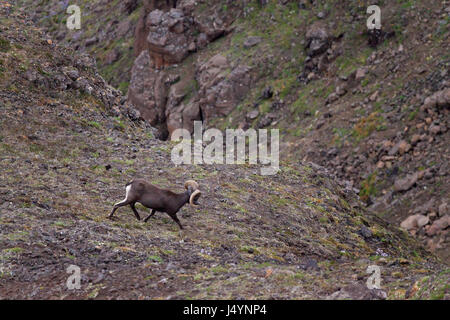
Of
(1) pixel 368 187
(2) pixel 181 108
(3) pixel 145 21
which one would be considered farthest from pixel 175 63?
(1) pixel 368 187

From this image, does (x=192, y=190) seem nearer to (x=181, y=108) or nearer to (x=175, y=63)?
(x=181, y=108)

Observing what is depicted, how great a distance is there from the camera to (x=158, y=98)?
1554 inches

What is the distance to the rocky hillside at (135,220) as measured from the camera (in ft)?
31.9

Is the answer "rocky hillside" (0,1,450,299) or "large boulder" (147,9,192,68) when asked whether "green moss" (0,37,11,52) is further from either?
"large boulder" (147,9,192,68)

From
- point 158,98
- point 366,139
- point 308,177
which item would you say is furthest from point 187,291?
point 158,98

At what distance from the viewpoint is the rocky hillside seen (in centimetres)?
973

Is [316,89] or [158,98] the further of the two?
[158,98]

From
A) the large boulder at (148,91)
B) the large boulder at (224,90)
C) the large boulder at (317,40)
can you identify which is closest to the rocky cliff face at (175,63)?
the large boulder at (148,91)

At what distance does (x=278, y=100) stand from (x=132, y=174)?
64.0 ft

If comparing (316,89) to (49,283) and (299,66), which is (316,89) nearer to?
(299,66)

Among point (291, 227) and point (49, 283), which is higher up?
point (291, 227)

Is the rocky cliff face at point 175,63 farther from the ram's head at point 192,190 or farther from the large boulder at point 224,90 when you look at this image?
the ram's head at point 192,190

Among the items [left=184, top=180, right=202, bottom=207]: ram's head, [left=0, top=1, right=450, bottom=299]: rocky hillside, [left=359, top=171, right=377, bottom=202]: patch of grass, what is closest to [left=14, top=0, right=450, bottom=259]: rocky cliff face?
[left=359, top=171, right=377, bottom=202]: patch of grass

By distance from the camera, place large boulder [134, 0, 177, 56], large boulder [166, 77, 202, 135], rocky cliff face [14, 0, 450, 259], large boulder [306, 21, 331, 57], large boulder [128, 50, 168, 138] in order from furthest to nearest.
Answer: large boulder [134, 0, 177, 56] → large boulder [128, 50, 168, 138] → large boulder [166, 77, 202, 135] → large boulder [306, 21, 331, 57] → rocky cliff face [14, 0, 450, 259]
